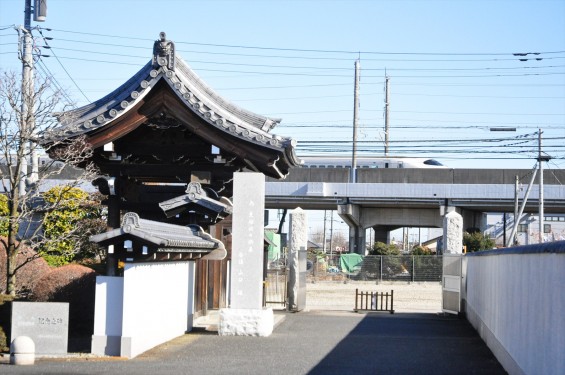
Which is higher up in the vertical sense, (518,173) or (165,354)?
(518,173)

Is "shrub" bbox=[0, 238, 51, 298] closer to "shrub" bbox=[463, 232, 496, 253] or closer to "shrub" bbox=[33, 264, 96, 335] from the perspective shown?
"shrub" bbox=[33, 264, 96, 335]

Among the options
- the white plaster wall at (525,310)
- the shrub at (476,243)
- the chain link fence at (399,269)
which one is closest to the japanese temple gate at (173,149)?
the white plaster wall at (525,310)

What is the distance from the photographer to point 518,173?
54.5 m

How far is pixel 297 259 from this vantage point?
88.8 feet

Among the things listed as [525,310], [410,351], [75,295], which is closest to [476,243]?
[410,351]

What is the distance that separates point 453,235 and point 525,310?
1701cm

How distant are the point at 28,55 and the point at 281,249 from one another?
40750 millimetres

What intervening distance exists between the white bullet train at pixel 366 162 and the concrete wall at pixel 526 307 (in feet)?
146

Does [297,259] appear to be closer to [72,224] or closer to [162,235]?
[72,224]

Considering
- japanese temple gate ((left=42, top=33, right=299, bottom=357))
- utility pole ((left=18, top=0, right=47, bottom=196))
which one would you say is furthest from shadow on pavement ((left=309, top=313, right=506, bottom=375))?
utility pole ((left=18, top=0, right=47, bottom=196))

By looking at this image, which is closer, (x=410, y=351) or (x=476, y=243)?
(x=410, y=351)

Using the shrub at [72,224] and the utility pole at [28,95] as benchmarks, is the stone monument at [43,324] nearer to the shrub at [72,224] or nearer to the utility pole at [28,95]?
the utility pole at [28,95]

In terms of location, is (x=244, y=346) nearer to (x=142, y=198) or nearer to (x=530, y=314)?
(x=142, y=198)

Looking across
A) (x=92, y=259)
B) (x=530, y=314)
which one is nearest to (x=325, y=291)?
(x=92, y=259)
